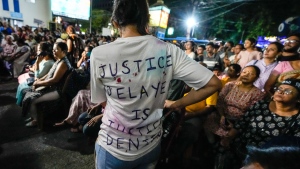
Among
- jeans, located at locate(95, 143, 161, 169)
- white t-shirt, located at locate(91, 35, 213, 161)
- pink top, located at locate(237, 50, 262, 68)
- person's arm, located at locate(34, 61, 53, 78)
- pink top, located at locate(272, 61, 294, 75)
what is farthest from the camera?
pink top, located at locate(237, 50, 262, 68)

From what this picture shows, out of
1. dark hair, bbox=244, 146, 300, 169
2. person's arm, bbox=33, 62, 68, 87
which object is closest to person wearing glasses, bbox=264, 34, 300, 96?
dark hair, bbox=244, 146, 300, 169

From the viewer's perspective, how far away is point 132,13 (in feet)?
3.11

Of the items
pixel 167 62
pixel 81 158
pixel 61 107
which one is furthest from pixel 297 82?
pixel 61 107

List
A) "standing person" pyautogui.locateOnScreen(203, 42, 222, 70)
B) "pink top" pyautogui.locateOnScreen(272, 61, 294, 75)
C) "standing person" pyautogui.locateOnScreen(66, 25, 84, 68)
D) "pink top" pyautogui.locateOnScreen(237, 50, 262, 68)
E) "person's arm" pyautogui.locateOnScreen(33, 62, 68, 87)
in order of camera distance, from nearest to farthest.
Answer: "pink top" pyautogui.locateOnScreen(272, 61, 294, 75), "person's arm" pyautogui.locateOnScreen(33, 62, 68, 87), "pink top" pyautogui.locateOnScreen(237, 50, 262, 68), "standing person" pyautogui.locateOnScreen(66, 25, 84, 68), "standing person" pyautogui.locateOnScreen(203, 42, 222, 70)

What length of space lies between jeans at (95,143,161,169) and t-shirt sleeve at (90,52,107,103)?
0.29 m

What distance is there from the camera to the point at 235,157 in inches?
99.0

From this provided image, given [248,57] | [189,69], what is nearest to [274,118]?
[189,69]

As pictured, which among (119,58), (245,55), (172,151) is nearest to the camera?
(119,58)

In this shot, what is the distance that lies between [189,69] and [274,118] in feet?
5.47

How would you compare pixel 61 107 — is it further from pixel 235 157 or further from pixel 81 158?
pixel 235 157

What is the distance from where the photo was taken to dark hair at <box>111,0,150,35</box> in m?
0.94

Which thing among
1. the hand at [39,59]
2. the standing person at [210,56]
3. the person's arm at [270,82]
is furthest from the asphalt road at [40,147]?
the standing person at [210,56]

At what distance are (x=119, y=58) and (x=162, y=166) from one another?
2.12 meters

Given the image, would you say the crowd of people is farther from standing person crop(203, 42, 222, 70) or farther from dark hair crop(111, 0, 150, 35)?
standing person crop(203, 42, 222, 70)
